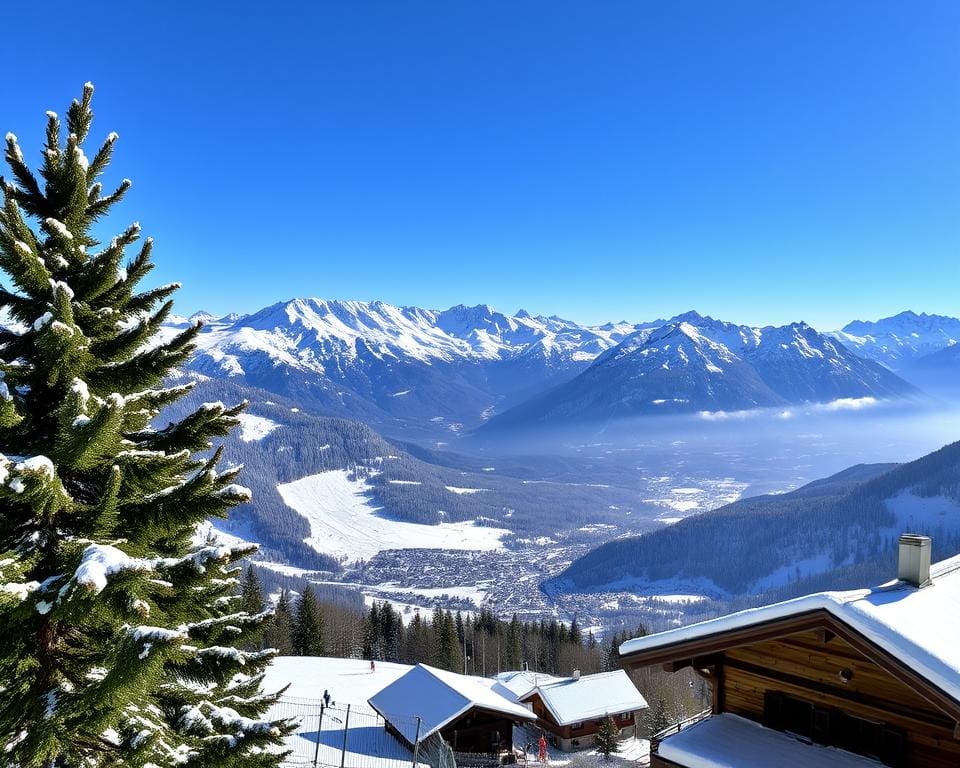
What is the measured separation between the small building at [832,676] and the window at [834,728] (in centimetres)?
2

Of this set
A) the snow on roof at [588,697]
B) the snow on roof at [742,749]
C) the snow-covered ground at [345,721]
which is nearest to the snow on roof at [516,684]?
the snow on roof at [588,697]

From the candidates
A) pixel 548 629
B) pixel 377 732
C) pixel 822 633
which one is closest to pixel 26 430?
pixel 822 633

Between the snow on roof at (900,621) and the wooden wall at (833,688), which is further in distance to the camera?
the wooden wall at (833,688)

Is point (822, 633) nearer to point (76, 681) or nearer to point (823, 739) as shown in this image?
point (823, 739)

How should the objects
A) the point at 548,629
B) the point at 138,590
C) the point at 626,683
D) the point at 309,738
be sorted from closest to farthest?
1. the point at 138,590
2. the point at 309,738
3. the point at 626,683
4. the point at 548,629

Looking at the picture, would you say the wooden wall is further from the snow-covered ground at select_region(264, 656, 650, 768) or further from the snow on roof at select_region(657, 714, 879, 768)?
the snow-covered ground at select_region(264, 656, 650, 768)

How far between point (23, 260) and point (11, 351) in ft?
4.48

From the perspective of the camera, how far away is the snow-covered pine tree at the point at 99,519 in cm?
538

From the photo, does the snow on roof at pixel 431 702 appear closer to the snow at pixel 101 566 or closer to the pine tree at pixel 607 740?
the pine tree at pixel 607 740

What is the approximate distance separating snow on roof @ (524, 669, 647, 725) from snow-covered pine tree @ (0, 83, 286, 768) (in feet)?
150

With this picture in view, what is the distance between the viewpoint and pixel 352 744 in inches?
1262

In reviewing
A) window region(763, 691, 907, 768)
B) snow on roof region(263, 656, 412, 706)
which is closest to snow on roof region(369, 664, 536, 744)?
snow on roof region(263, 656, 412, 706)

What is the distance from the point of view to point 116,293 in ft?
25.6

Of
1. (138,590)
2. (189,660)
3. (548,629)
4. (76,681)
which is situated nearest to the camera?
(138,590)
